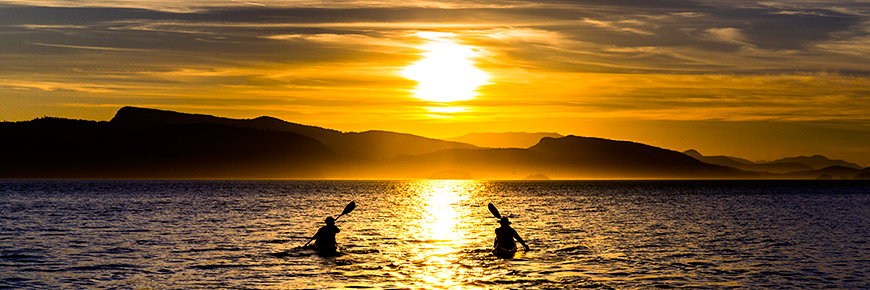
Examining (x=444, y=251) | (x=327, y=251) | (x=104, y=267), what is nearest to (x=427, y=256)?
(x=444, y=251)

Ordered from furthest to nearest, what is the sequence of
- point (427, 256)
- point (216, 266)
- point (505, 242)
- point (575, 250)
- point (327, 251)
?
point (575, 250)
point (327, 251)
point (505, 242)
point (427, 256)
point (216, 266)

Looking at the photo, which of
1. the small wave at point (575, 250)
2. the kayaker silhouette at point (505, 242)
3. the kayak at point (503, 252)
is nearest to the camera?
the kayak at point (503, 252)

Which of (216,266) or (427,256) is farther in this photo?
(427,256)

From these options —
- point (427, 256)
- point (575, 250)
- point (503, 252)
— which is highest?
point (503, 252)

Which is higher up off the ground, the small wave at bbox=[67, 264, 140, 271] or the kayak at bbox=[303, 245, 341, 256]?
the kayak at bbox=[303, 245, 341, 256]

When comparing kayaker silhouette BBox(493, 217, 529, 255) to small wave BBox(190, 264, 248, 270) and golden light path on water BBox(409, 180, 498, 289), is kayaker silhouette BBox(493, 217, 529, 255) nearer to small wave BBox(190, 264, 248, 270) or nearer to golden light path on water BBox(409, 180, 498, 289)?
golden light path on water BBox(409, 180, 498, 289)

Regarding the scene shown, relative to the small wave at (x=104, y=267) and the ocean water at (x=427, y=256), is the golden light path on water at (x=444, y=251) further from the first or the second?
the small wave at (x=104, y=267)

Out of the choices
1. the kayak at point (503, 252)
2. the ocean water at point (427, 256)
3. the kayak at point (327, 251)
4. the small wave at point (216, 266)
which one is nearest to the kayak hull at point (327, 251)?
the kayak at point (327, 251)

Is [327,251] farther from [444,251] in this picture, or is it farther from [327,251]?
[444,251]

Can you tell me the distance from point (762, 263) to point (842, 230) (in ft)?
92.5

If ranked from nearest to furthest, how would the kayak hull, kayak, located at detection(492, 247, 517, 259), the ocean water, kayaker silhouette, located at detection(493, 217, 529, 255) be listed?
the ocean water
kayak, located at detection(492, 247, 517, 259)
kayaker silhouette, located at detection(493, 217, 529, 255)
the kayak hull

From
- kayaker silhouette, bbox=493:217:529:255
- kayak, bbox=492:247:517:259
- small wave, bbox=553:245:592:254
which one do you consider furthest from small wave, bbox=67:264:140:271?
small wave, bbox=553:245:592:254

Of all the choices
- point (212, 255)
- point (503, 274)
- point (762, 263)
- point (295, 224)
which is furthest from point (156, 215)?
point (762, 263)

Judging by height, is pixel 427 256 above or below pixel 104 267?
above
